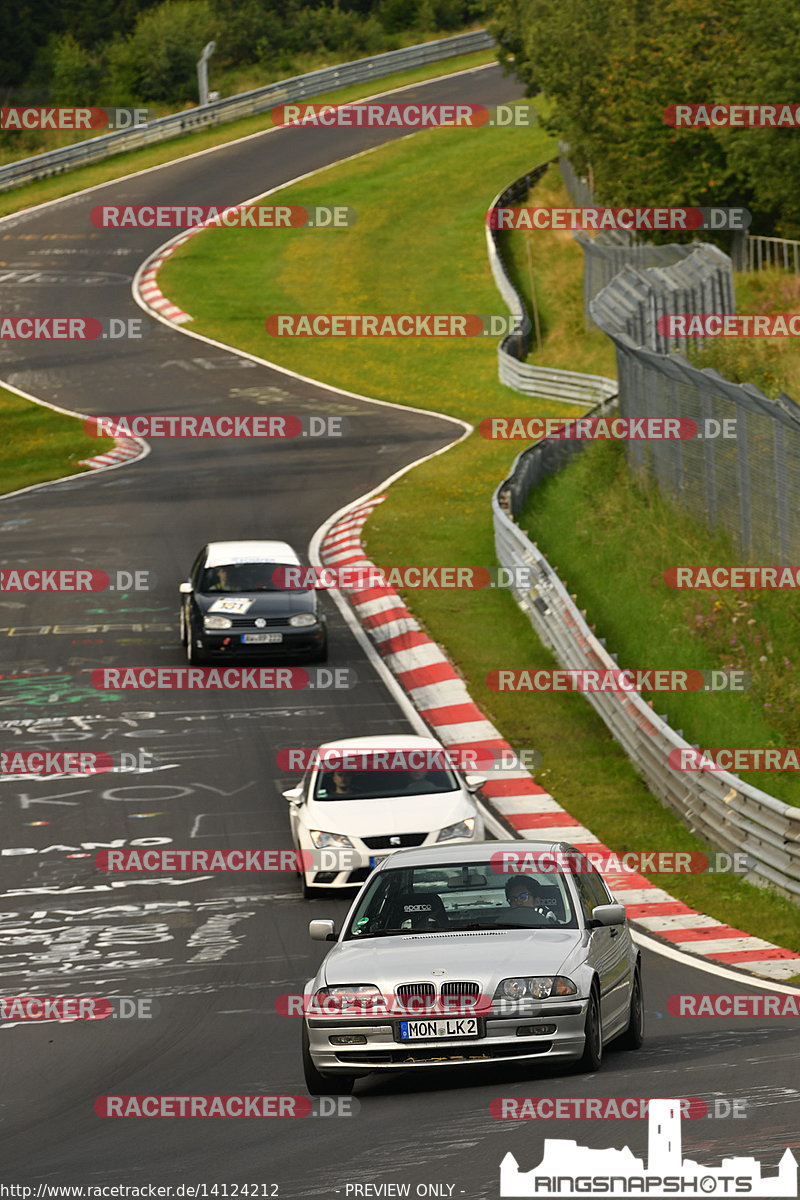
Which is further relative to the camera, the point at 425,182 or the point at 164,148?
the point at 164,148

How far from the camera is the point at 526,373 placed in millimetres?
45781

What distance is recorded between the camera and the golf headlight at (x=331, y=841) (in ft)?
54.8

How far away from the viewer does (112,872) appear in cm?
1778

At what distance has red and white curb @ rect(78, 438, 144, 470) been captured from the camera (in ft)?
135

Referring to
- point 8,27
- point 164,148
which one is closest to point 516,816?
point 164,148

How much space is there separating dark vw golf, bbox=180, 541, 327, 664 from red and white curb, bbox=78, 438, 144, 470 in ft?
49.1

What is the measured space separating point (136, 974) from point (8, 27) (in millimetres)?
83183

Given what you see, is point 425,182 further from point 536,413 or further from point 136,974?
point 136,974
